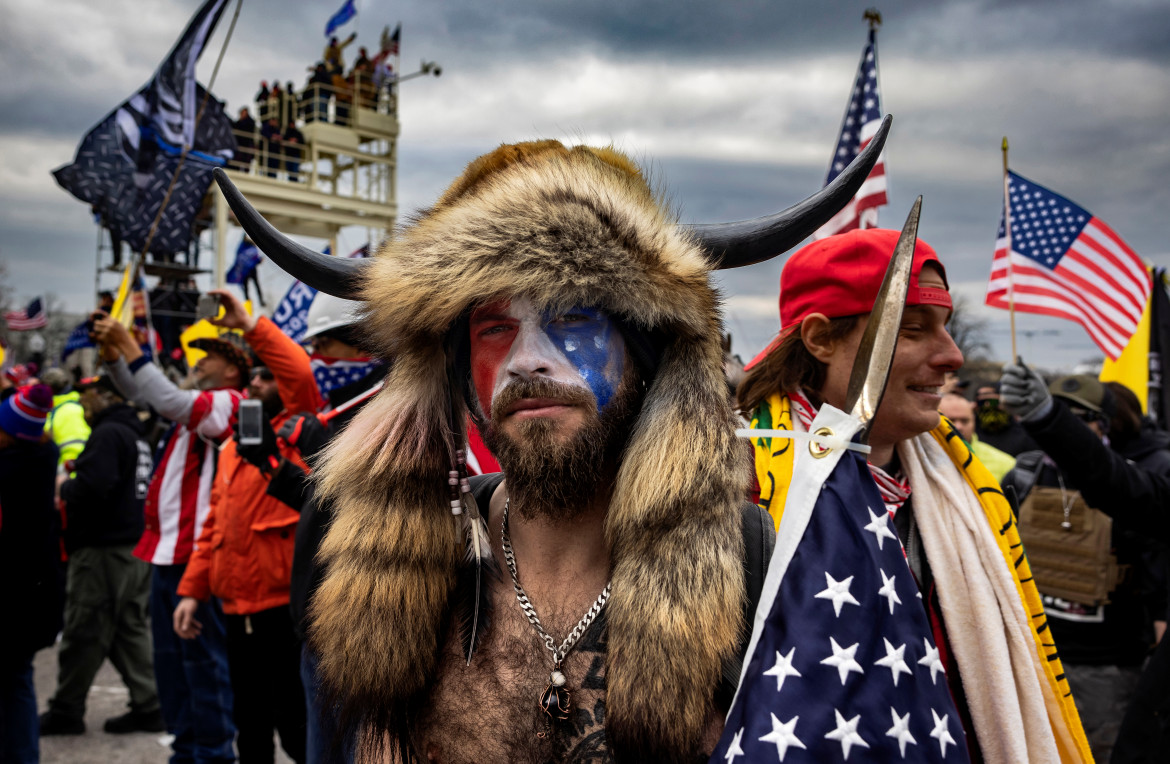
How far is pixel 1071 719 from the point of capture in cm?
189

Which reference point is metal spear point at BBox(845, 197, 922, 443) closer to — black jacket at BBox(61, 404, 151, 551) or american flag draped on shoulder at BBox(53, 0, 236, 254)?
black jacket at BBox(61, 404, 151, 551)

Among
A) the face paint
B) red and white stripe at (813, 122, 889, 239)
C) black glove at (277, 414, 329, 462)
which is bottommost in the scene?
black glove at (277, 414, 329, 462)

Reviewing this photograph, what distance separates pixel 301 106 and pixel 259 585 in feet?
63.0

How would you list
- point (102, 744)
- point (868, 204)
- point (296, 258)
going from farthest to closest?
point (102, 744)
point (868, 204)
point (296, 258)

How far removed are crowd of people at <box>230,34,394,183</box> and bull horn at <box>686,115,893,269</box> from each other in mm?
17826

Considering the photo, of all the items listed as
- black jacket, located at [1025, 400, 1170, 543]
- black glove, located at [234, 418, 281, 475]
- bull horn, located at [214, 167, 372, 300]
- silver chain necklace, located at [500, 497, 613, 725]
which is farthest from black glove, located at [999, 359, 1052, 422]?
black glove, located at [234, 418, 281, 475]

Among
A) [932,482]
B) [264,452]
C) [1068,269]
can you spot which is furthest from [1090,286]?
[264,452]

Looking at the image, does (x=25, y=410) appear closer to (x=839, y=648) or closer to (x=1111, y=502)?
(x=839, y=648)

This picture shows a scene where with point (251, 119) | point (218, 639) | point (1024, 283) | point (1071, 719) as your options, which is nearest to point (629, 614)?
point (1071, 719)

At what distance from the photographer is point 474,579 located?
1.85 metres

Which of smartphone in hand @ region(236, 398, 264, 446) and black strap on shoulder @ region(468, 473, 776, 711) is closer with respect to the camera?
black strap on shoulder @ region(468, 473, 776, 711)

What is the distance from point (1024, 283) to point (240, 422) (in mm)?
4591

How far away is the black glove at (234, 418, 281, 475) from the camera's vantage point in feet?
12.3

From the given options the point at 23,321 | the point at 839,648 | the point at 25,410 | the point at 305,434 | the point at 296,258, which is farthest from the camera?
the point at 23,321
